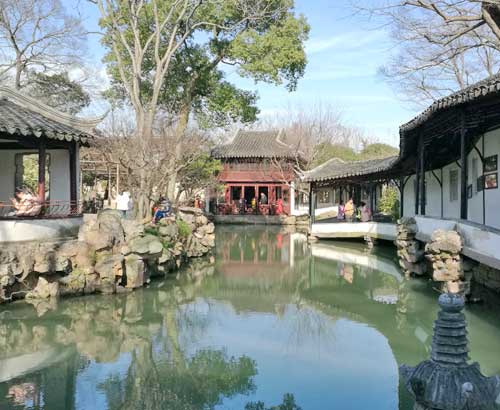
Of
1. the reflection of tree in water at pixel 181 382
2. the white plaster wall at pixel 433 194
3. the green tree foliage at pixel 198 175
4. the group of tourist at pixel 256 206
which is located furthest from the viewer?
the group of tourist at pixel 256 206

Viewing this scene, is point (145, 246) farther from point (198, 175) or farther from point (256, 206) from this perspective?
point (256, 206)

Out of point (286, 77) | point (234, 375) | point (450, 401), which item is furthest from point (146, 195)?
point (450, 401)

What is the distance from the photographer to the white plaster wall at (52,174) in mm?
12609

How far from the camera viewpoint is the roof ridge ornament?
38.9ft

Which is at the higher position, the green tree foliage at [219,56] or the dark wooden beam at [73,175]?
the green tree foliage at [219,56]

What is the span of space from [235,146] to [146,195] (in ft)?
65.6

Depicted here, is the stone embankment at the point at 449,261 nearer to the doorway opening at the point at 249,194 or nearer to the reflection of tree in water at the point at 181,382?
the reflection of tree in water at the point at 181,382

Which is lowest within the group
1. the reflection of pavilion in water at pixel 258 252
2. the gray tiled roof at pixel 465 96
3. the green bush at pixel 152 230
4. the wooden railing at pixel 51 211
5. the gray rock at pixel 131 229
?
the reflection of pavilion in water at pixel 258 252

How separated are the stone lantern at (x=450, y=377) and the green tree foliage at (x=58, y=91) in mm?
26602

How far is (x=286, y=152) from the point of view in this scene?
3275cm

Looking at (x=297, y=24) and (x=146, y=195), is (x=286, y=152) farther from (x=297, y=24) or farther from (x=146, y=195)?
(x=146, y=195)

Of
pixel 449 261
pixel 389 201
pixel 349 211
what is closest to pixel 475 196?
pixel 449 261

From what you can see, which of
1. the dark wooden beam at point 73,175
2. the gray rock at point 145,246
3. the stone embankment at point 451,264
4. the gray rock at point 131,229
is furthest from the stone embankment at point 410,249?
the dark wooden beam at point 73,175

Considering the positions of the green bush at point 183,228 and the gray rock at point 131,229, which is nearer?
the gray rock at point 131,229
